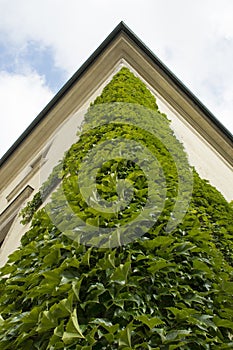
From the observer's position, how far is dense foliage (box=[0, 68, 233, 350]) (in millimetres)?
2596

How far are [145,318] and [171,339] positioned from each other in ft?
0.64

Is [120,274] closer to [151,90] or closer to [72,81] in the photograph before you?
[151,90]

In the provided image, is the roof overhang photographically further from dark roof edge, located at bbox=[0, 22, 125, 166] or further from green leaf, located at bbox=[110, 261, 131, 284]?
green leaf, located at bbox=[110, 261, 131, 284]

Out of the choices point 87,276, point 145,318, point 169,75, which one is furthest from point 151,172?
point 169,75

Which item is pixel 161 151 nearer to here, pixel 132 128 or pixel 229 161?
pixel 132 128

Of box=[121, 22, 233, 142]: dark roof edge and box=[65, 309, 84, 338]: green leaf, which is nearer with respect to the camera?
box=[65, 309, 84, 338]: green leaf

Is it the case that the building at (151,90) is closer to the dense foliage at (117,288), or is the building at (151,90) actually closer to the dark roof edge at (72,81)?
the dark roof edge at (72,81)

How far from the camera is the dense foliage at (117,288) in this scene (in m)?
2.60

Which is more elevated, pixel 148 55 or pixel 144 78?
pixel 148 55

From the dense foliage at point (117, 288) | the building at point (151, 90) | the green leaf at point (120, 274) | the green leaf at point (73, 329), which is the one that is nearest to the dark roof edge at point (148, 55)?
the building at point (151, 90)

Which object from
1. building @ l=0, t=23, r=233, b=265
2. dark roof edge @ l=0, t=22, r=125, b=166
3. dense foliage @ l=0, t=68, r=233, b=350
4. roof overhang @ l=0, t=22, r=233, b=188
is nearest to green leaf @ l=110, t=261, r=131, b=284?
dense foliage @ l=0, t=68, r=233, b=350

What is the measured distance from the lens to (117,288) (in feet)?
9.35

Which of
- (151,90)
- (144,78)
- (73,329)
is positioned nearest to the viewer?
(73,329)

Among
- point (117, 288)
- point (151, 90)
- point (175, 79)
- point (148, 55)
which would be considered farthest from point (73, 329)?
point (148, 55)
